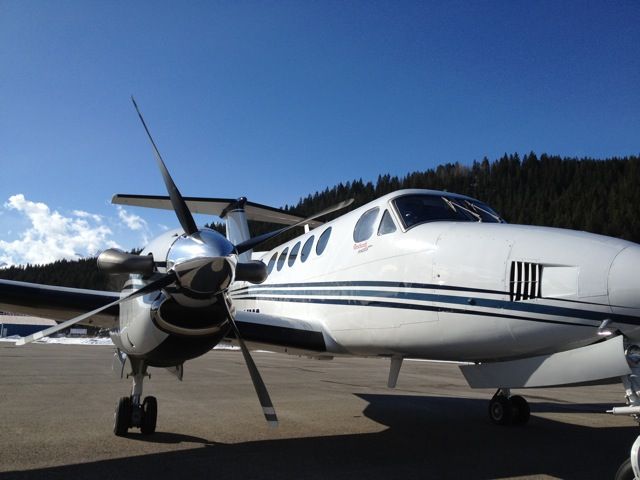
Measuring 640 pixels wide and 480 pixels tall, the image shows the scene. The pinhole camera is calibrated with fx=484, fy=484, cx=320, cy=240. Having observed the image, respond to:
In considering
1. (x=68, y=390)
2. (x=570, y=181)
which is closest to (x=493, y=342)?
(x=68, y=390)

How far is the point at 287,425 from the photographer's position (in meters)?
7.72

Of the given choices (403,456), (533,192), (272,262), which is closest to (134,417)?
(403,456)

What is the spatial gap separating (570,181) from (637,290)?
328ft

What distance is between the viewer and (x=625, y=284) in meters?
3.94

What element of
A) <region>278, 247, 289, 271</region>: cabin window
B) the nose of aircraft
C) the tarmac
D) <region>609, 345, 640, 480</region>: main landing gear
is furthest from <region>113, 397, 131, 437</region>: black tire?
the nose of aircraft

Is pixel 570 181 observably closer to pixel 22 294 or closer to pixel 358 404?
pixel 358 404

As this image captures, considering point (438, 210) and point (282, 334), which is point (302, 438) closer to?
point (282, 334)

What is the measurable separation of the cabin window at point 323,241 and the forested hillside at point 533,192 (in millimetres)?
65490

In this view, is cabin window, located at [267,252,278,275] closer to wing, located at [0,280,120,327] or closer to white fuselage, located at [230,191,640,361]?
white fuselage, located at [230,191,640,361]

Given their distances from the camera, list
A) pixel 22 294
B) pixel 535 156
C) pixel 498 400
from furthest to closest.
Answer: pixel 535 156 < pixel 498 400 < pixel 22 294

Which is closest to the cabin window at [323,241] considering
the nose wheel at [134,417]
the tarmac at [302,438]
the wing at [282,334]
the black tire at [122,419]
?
the wing at [282,334]

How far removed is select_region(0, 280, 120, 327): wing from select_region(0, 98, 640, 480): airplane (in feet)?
0.06

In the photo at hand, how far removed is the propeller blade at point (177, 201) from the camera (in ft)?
17.8

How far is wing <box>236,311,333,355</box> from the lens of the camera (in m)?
6.47
